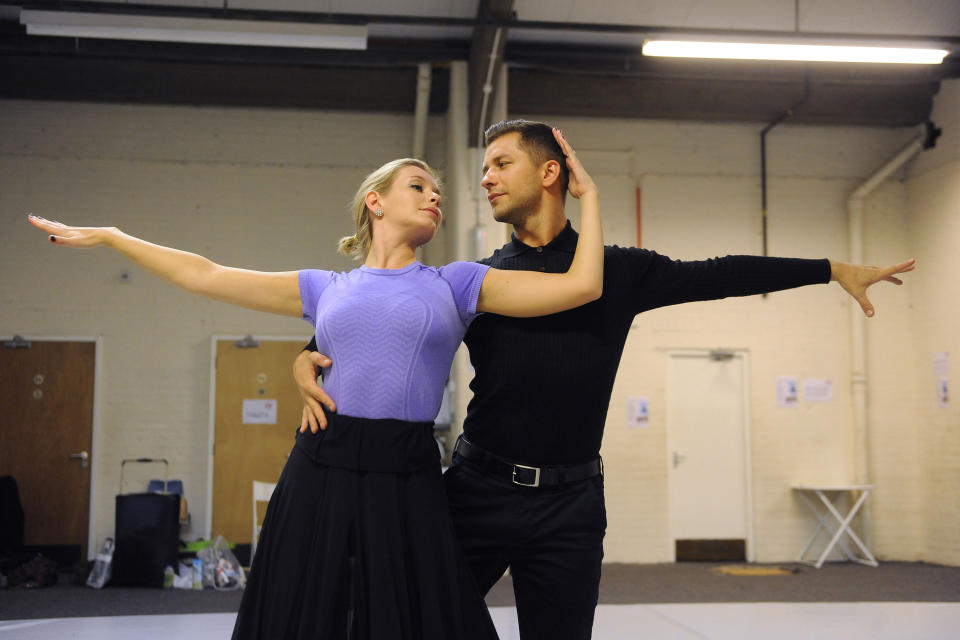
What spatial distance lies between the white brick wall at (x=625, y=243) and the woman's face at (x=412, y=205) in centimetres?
606

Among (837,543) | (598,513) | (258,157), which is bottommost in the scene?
(837,543)

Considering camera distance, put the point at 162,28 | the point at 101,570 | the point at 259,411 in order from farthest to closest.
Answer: the point at 259,411 < the point at 101,570 < the point at 162,28

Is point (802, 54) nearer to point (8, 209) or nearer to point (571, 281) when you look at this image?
point (571, 281)

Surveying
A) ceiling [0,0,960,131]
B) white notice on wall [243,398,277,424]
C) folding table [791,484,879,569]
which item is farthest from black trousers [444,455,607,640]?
folding table [791,484,879,569]

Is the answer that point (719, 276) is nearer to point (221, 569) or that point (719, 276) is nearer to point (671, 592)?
point (671, 592)

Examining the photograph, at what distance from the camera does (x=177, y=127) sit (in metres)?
8.04

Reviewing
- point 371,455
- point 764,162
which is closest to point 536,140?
point 371,455

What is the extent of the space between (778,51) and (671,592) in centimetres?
388

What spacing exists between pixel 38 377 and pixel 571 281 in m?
7.26

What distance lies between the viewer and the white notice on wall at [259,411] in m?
7.76

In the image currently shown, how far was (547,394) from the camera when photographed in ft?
6.49

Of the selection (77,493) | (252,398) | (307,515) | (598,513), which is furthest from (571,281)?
(77,493)

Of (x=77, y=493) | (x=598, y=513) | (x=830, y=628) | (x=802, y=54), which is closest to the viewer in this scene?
(x=598, y=513)

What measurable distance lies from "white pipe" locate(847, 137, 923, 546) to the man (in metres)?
6.79
